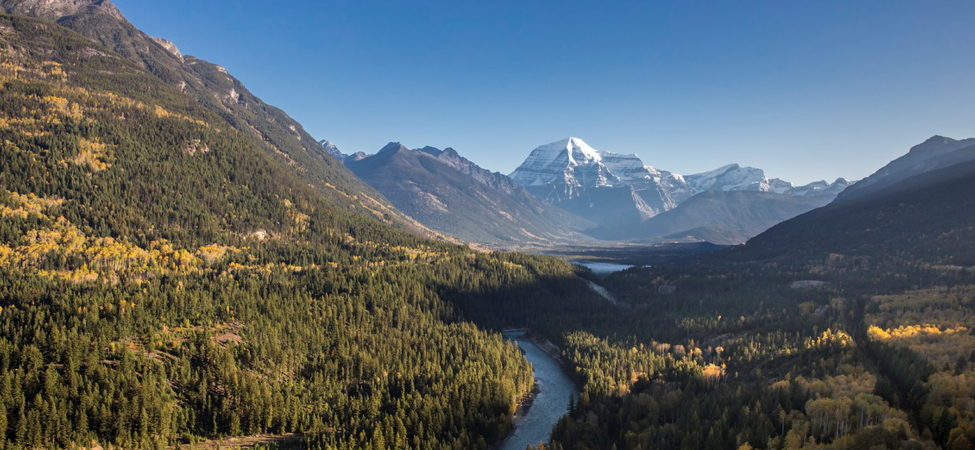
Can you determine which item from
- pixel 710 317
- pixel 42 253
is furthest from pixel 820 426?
pixel 42 253

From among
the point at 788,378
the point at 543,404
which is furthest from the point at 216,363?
the point at 788,378

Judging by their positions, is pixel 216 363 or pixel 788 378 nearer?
pixel 788 378

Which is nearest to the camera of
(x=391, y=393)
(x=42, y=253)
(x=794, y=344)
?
(x=391, y=393)

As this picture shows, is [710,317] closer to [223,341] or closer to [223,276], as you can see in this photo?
[223,341]

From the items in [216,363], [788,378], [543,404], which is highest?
[216,363]

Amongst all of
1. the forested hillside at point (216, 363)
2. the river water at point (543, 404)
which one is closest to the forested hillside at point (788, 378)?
the river water at point (543, 404)

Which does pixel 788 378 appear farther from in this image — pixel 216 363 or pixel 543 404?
pixel 216 363

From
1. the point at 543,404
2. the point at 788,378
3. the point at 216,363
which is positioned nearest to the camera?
the point at 788,378

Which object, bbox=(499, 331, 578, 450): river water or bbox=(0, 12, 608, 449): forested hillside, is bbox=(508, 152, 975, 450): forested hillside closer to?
bbox=(499, 331, 578, 450): river water
